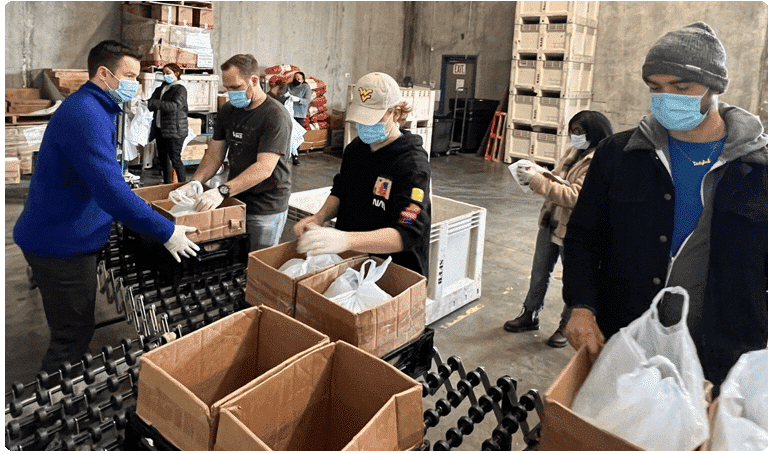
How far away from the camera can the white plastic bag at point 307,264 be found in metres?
2.04

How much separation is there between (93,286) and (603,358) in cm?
224

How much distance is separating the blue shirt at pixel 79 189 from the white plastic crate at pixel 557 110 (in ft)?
28.6

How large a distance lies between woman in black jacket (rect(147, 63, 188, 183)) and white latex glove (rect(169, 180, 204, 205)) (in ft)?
15.0

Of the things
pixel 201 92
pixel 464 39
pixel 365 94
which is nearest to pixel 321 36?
pixel 464 39

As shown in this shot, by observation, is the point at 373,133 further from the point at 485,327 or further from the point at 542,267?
the point at 485,327

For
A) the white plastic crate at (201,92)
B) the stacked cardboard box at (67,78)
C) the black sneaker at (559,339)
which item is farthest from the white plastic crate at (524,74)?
the black sneaker at (559,339)

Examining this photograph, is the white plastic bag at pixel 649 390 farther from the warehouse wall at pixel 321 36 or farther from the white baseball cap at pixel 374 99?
the warehouse wall at pixel 321 36

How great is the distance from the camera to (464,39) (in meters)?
12.3

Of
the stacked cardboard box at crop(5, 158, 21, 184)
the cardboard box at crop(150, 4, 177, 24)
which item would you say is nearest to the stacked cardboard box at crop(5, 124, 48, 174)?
the stacked cardboard box at crop(5, 158, 21, 184)

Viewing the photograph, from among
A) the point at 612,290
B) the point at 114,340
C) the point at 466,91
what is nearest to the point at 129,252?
the point at 114,340

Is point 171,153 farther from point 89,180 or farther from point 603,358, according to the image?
point 603,358

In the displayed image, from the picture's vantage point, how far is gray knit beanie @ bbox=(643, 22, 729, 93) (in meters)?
1.55

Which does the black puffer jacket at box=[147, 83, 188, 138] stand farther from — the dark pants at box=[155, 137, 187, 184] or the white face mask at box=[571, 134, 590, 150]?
the white face mask at box=[571, 134, 590, 150]

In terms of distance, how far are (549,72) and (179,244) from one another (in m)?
8.98
